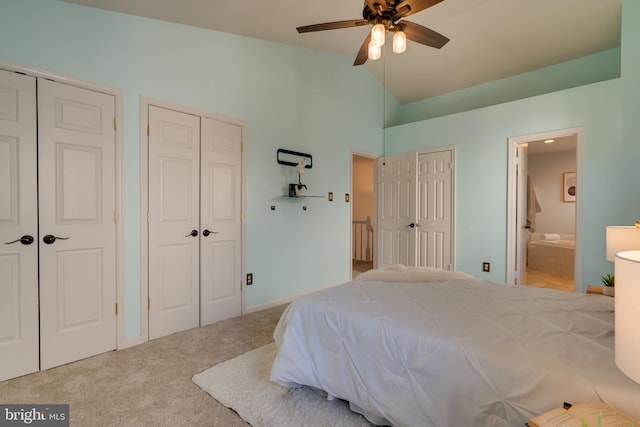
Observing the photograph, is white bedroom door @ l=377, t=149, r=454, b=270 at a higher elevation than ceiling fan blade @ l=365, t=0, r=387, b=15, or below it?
below

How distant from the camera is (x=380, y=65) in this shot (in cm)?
466

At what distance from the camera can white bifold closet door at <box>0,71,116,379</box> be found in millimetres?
2074

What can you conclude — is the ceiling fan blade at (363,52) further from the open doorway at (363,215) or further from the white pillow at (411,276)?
the open doorway at (363,215)

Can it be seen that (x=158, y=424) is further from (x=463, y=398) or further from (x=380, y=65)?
(x=380, y=65)

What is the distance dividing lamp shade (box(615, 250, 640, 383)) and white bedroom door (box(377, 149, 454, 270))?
373 cm

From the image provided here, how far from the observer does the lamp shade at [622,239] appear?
6.03 ft

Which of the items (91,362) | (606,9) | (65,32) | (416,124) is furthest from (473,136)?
(91,362)

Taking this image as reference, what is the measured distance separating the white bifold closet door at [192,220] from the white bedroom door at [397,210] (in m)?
2.51

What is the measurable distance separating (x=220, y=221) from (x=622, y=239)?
10.3ft

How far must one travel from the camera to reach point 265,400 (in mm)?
1823

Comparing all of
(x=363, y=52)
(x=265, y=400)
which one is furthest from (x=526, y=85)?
(x=265, y=400)

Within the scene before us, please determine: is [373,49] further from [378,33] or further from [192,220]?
[192,220]

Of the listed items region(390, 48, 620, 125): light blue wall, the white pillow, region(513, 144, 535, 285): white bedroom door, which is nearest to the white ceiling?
region(390, 48, 620, 125): light blue wall

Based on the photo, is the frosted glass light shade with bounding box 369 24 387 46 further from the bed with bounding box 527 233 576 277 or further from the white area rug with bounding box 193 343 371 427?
the bed with bounding box 527 233 576 277
